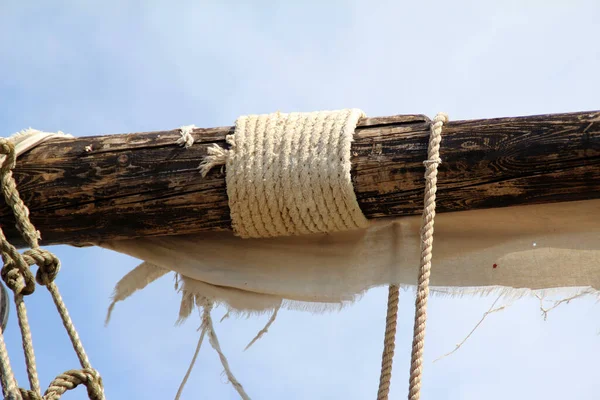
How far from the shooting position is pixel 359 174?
2090 mm

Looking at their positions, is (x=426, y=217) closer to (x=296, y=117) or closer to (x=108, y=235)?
(x=296, y=117)

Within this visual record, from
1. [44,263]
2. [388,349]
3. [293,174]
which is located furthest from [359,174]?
[44,263]

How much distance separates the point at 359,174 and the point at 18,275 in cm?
80

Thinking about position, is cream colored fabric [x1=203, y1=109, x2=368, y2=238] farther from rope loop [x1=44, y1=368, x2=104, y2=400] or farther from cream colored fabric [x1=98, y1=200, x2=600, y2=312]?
rope loop [x1=44, y1=368, x2=104, y2=400]

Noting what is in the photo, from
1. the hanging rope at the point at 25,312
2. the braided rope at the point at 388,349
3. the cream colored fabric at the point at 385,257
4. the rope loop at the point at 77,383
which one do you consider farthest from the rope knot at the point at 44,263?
the braided rope at the point at 388,349

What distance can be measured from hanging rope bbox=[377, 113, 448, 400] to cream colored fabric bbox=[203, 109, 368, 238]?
0.62ft

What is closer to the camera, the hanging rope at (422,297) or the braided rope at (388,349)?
the hanging rope at (422,297)

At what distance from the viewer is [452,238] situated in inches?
88.8

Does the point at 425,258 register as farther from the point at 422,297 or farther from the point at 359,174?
the point at 359,174

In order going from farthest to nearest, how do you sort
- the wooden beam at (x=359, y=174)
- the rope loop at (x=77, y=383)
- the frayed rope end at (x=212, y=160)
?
the frayed rope end at (x=212, y=160)
the wooden beam at (x=359, y=174)
the rope loop at (x=77, y=383)

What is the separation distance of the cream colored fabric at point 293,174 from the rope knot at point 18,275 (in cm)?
49

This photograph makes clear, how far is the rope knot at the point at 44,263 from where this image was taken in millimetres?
1910

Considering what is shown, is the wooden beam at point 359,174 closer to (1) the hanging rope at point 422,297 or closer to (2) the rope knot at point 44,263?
(1) the hanging rope at point 422,297

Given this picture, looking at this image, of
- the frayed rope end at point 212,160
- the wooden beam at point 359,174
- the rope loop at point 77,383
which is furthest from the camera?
the frayed rope end at point 212,160
